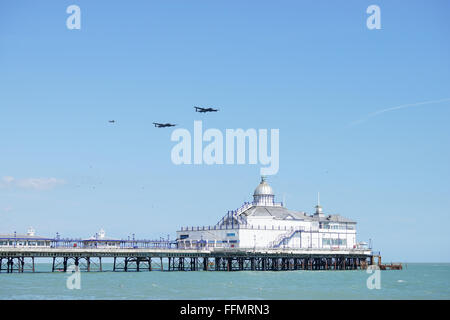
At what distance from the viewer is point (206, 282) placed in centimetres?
9375

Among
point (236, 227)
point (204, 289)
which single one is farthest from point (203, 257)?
point (204, 289)

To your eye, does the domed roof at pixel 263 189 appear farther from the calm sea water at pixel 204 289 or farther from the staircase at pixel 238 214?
the calm sea water at pixel 204 289

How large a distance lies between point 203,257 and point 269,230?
19.8m

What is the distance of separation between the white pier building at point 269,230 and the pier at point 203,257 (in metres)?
3.80

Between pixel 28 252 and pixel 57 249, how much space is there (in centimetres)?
445

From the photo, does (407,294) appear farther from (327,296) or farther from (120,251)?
(120,251)

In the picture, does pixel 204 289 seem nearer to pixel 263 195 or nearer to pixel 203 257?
pixel 203 257

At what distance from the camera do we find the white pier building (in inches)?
5561

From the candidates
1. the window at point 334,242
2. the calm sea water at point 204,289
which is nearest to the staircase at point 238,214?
the window at point 334,242

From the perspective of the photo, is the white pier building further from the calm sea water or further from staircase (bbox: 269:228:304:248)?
the calm sea water

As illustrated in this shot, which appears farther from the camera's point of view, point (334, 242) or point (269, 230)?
point (334, 242)

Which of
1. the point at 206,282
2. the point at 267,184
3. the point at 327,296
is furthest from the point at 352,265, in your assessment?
the point at 327,296

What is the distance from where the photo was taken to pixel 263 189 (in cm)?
15438
